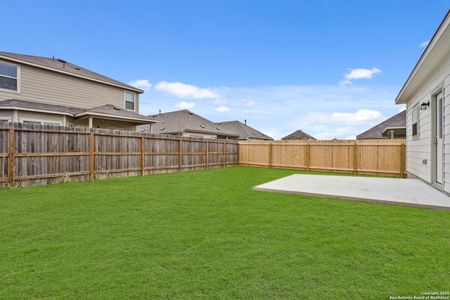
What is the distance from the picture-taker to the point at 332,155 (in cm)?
1180

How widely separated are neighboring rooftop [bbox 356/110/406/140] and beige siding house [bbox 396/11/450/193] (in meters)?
7.60

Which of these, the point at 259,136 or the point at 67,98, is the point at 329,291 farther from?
the point at 259,136

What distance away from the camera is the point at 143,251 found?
2.50 metres

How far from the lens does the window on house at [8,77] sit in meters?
10.3

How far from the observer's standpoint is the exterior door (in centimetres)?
548

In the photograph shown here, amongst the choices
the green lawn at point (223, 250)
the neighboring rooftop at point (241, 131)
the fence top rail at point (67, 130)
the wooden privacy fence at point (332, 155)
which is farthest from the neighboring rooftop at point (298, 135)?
the green lawn at point (223, 250)

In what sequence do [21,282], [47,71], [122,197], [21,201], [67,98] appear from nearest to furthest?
1. [21,282]
2. [21,201]
3. [122,197]
4. [47,71]
5. [67,98]

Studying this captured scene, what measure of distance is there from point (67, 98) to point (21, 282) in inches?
519

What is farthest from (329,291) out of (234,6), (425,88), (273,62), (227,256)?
(273,62)

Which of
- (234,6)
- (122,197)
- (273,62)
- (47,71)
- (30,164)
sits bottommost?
(122,197)

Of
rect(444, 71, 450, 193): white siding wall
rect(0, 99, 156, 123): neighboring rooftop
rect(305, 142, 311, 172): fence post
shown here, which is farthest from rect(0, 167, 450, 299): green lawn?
rect(305, 142, 311, 172): fence post

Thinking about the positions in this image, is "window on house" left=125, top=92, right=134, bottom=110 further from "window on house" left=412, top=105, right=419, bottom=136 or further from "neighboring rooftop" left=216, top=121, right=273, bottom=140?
"window on house" left=412, top=105, right=419, bottom=136

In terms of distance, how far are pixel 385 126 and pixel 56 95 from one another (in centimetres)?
2100

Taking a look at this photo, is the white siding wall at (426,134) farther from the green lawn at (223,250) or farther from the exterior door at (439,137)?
the green lawn at (223,250)
